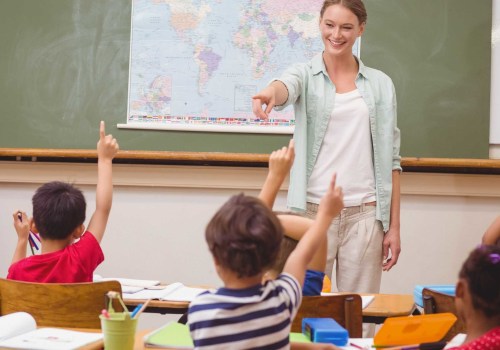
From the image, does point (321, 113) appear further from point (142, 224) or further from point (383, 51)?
point (142, 224)

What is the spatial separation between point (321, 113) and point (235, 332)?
68.5 inches

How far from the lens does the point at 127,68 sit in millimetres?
4258

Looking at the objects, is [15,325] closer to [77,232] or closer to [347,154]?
[77,232]

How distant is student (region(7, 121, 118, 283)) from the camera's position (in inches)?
101

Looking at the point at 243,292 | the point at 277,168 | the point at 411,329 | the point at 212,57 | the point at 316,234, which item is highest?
the point at 212,57

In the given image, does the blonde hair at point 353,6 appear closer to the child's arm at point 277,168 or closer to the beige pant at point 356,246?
the beige pant at point 356,246

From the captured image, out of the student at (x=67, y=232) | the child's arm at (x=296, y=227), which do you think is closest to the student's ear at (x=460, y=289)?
the child's arm at (x=296, y=227)

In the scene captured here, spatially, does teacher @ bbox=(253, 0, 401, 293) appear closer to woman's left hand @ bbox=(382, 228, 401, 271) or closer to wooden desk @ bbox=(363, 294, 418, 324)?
woman's left hand @ bbox=(382, 228, 401, 271)

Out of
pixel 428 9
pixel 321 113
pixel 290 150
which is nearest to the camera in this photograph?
pixel 290 150

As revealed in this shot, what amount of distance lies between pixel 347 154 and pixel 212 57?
1296 mm

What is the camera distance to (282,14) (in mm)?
4188

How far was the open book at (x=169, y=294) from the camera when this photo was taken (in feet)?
8.77

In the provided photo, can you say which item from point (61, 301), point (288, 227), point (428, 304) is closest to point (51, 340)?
point (61, 301)

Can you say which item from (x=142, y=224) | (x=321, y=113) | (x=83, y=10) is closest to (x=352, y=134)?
(x=321, y=113)
